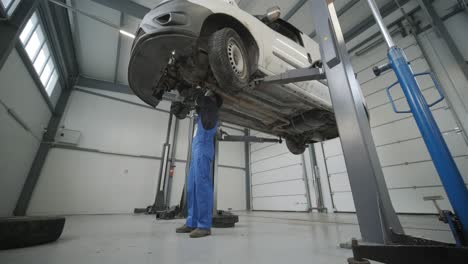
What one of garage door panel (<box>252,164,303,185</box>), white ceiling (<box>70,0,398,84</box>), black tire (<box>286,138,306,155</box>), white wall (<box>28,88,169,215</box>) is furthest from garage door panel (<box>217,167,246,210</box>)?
white ceiling (<box>70,0,398,84</box>)

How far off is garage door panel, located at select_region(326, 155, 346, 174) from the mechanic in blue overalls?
15.1ft

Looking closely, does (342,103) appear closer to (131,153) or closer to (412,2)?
(412,2)

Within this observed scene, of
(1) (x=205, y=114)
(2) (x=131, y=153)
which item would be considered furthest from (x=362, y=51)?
(2) (x=131, y=153)

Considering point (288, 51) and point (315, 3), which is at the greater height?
point (288, 51)

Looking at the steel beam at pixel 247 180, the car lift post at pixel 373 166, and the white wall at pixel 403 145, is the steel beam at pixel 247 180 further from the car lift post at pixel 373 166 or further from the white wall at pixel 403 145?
the car lift post at pixel 373 166

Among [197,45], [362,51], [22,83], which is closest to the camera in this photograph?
[197,45]

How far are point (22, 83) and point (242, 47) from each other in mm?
4298

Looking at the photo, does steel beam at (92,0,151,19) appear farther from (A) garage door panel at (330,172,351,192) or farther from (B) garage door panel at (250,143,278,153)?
(A) garage door panel at (330,172,351,192)

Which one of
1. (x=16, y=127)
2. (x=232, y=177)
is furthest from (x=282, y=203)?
(x=16, y=127)

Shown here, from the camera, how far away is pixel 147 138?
6719 millimetres

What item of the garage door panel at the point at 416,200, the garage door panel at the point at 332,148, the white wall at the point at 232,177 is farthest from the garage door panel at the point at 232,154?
the garage door panel at the point at 416,200

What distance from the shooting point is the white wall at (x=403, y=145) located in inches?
143

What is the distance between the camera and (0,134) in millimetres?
3043

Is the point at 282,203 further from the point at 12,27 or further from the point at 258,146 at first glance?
the point at 12,27
